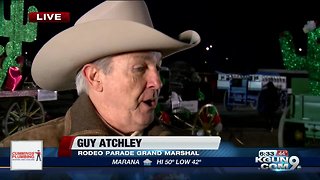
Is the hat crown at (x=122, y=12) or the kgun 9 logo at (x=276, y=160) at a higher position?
the hat crown at (x=122, y=12)

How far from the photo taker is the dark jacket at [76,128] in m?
2.10

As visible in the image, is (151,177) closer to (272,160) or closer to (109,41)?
(272,160)

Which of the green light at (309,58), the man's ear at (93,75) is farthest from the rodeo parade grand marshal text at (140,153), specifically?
the green light at (309,58)

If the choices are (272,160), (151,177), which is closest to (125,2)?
(151,177)

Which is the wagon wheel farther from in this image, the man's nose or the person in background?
the person in background

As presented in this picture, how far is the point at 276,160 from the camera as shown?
2.54 m

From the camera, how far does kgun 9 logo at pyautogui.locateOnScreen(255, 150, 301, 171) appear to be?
2.52m

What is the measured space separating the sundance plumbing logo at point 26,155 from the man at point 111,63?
0.28m

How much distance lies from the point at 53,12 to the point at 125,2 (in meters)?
1.25

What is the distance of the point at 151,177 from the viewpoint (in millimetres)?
2477

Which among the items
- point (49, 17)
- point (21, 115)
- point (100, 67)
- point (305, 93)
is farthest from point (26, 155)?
point (305, 93)

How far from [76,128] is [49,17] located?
4.08 feet

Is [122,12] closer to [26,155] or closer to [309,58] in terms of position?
[26,155]

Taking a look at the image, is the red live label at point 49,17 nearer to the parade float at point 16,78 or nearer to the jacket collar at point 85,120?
the parade float at point 16,78
